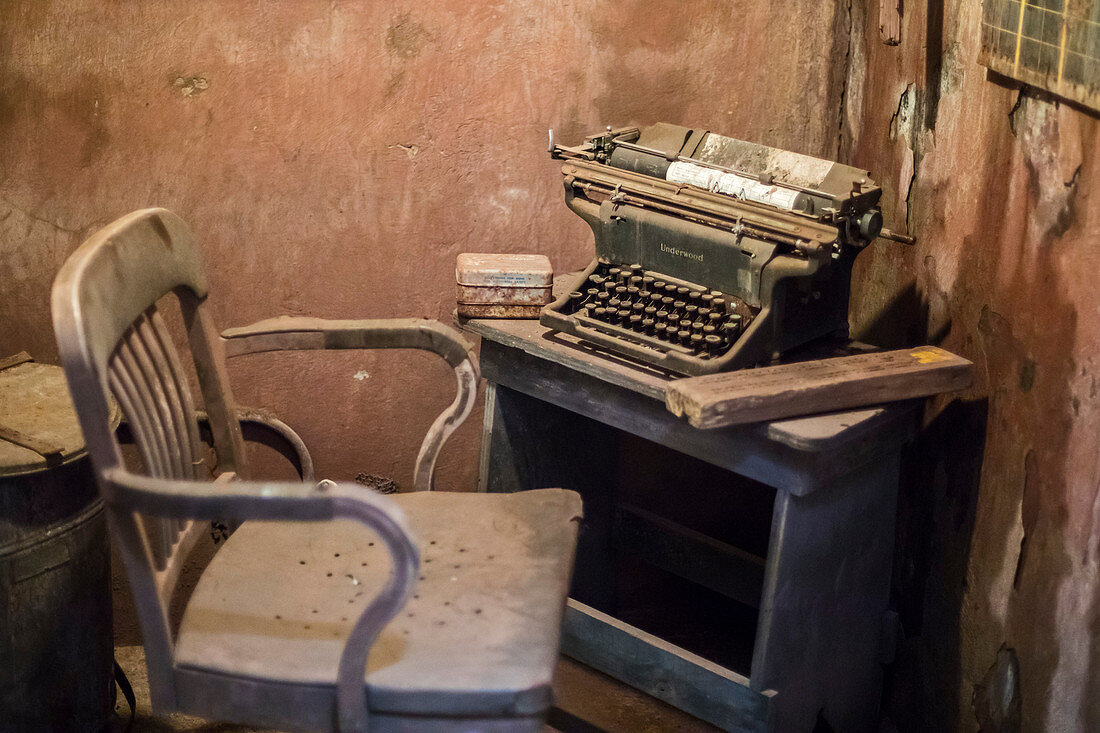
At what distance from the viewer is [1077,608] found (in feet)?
5.77

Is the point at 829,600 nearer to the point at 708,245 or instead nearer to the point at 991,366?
the point at 991,366

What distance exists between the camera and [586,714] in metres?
2.50

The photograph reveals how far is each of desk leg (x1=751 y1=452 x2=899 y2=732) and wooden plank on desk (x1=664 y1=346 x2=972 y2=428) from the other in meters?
0.20

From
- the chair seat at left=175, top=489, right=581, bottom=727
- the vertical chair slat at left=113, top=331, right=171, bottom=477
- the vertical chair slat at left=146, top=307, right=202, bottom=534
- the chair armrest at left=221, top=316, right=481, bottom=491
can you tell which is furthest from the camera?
the chair armrest at left=221, top=316, right=481, bottom=491

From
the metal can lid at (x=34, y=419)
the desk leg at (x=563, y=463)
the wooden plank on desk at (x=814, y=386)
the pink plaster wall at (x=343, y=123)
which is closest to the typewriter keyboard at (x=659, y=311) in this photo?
the wooden plank on desk at (x=814, y=386)

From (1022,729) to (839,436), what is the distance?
663mm

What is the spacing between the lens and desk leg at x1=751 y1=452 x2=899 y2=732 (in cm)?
200

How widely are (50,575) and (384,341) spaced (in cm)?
91

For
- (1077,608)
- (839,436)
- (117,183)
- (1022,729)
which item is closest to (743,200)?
(839,436)

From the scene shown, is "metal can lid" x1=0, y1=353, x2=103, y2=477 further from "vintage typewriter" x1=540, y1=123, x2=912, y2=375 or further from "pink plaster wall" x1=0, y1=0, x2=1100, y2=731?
"vintage typewriter" x1=540, y1=123, x2=912, y2=375

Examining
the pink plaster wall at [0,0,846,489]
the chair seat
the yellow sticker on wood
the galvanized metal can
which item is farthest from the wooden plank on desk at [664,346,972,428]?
the galvanized metal can

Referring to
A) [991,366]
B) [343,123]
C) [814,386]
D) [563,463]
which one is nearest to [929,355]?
[991,366]

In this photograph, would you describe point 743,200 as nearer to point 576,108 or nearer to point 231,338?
point 576,108

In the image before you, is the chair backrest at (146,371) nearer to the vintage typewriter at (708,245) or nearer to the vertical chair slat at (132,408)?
the vertical chair slat at (132,408)
